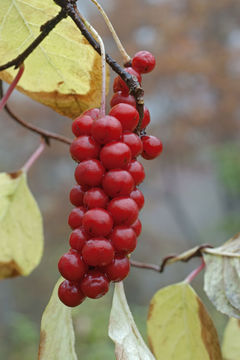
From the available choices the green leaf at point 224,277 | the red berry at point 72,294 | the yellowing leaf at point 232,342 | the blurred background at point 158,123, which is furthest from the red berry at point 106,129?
the blurred background at point 158,123

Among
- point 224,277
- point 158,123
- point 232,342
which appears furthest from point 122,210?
point 158,123

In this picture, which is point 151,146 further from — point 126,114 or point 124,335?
point 124,335

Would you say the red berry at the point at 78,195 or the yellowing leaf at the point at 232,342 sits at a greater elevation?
the red berry at the point at 78,195

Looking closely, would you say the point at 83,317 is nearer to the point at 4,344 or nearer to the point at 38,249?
the point at 4,344

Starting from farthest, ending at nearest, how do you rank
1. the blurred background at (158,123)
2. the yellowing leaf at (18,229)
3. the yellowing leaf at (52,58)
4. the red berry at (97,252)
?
the blurred background at (158,123)
the yellowing leaf at (18,229)
the yellowing leaf at (52,58)
the red berry at (97,252)

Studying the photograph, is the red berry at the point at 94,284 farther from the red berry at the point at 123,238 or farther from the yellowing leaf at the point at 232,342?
the yellowing leaf at the point at 232,342
